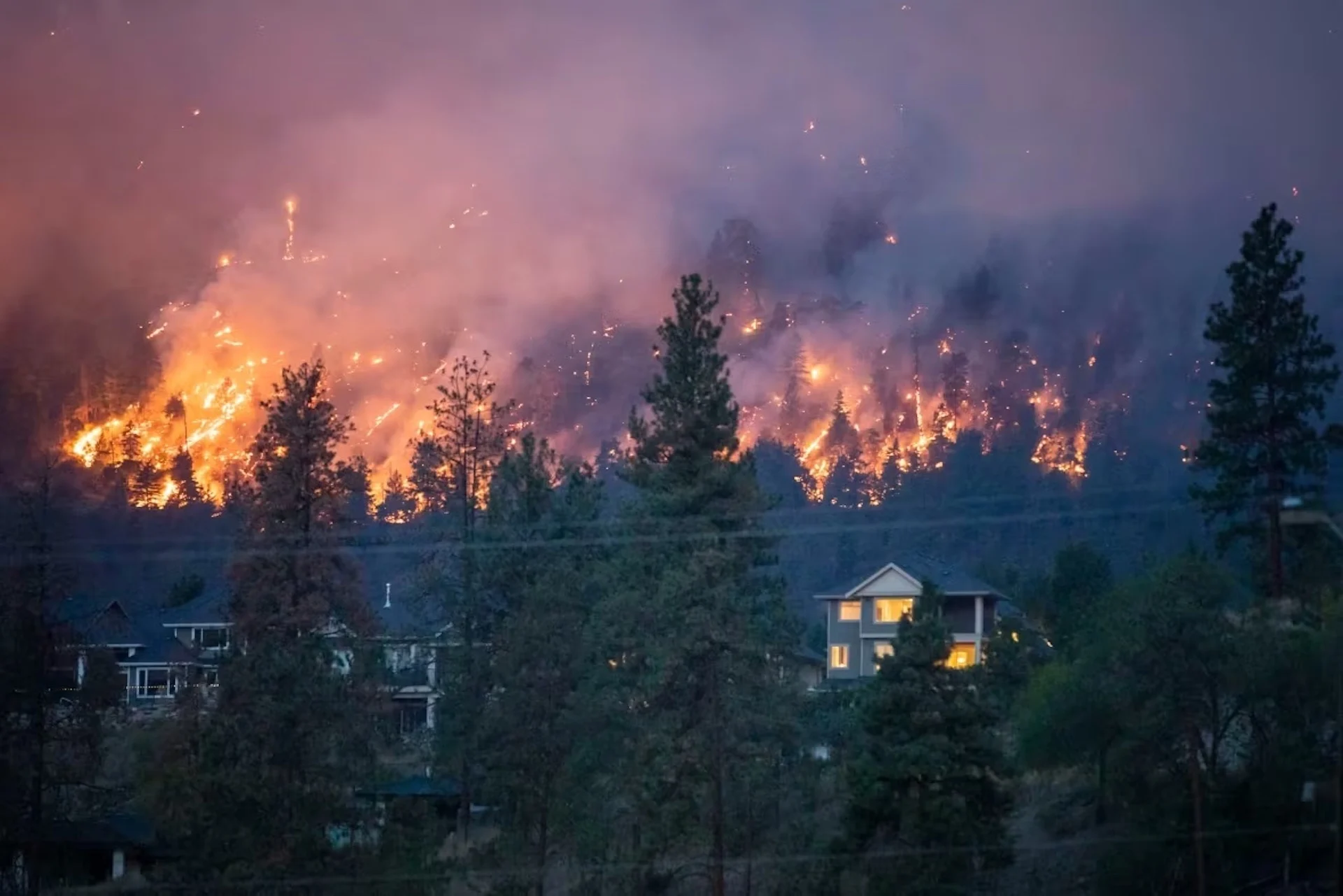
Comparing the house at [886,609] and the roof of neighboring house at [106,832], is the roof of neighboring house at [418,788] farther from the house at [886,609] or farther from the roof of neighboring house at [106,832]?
the house at [886,609]

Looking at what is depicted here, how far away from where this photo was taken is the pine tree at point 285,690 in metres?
16.8

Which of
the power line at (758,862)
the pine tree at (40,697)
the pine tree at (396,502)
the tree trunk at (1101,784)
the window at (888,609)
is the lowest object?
the power line at (758,862)

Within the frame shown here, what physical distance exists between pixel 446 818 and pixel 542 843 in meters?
2.67

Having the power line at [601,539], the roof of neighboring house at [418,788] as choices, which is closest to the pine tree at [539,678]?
the power line at [601,539]

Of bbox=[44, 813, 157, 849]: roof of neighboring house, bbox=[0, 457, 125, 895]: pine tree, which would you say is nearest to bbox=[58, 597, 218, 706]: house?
bbox=[0, 457, 125, 895]: pine tree

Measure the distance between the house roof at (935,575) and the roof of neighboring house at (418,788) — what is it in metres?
9.47

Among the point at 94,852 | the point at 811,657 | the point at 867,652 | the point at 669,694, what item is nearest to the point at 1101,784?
the point at 669,694

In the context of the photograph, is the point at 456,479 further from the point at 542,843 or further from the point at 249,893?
the point at 249,893

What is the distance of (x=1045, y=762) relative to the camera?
839 inches

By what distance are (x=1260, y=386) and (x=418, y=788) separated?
1444 centimetres

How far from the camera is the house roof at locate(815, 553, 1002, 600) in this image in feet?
91.8

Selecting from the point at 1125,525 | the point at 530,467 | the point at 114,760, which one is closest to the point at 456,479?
the point at 530,467

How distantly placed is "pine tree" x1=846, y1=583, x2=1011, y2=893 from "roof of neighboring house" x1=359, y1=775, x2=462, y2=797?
21.1 ft

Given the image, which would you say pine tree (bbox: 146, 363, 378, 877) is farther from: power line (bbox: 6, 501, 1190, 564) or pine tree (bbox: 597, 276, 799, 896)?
pine tree (bbox: 597, 276, 799, 896)
